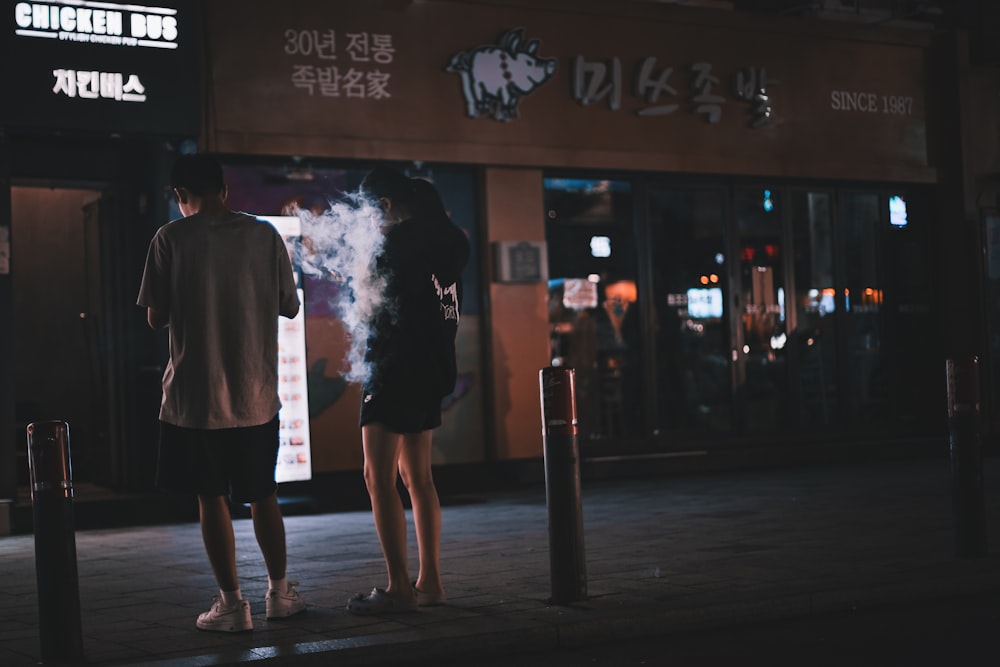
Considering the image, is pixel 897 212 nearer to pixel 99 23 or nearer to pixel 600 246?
pixel 600 246

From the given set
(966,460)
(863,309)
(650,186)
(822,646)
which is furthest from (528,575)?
(863,309)

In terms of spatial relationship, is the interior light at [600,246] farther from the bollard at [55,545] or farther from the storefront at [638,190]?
the bollard at [55,545]

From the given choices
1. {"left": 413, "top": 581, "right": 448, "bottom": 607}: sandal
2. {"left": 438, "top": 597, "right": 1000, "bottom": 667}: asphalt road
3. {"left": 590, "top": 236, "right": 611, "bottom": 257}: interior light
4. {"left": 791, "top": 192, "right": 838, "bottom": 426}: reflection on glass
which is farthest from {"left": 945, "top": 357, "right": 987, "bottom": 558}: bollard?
{"left": 791, "top": 192, "right": 838, "bottom": 426}: reflection on glass

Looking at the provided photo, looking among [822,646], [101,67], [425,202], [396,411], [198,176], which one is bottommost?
[822,646]

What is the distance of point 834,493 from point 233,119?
5.92 meters

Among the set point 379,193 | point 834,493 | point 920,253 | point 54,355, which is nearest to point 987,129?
point 920,253

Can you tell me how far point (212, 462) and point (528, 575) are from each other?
214cm

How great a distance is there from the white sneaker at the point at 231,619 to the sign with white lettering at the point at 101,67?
5.69 m

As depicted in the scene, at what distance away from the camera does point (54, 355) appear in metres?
13.4

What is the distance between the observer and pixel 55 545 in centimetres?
564

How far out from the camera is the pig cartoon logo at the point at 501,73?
1299 centimetres

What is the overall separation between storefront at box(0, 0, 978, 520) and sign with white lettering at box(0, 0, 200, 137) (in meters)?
Result: 0.34

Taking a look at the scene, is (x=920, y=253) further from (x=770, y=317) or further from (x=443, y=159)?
(x=443, y=159)

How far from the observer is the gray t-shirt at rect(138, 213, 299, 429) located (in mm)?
6039
